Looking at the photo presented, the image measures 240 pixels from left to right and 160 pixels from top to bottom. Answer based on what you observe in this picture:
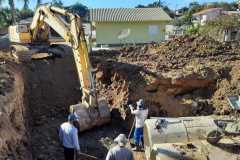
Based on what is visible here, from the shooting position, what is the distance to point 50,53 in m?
19.0

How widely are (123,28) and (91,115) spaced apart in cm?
2597

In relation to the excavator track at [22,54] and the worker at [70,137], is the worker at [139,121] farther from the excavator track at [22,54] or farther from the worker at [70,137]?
the excavator track at [22,54]

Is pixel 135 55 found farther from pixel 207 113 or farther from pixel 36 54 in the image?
pixel 207 113

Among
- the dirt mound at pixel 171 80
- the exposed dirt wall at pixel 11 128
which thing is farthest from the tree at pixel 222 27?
the exposed dirt wall at pixel 11 128

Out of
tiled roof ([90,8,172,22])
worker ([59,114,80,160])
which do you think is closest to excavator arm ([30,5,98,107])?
worker ([59,114,80,160])

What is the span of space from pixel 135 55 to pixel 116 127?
590 cm

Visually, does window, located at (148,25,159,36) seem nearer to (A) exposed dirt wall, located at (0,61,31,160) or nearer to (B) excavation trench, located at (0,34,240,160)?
(B) excavation trench, located at (0,34,240,160)

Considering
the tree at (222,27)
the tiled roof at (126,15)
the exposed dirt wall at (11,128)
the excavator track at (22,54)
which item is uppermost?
the tiled roof at (126,15)

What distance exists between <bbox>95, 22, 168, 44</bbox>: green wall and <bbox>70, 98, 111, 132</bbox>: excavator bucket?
80.5ft

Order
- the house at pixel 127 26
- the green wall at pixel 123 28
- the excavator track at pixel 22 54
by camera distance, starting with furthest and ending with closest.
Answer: the green wall at pixel 123 28 → the house at pixel 127 26 → the excavator track at pixel 22 54

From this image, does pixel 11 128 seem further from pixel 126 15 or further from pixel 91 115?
pixel 126 15

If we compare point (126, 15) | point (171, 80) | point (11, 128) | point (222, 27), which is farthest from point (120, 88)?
point (126, 15)

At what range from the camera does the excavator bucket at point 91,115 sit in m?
12.8

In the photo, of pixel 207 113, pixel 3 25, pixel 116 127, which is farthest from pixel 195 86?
pixel 3 25
